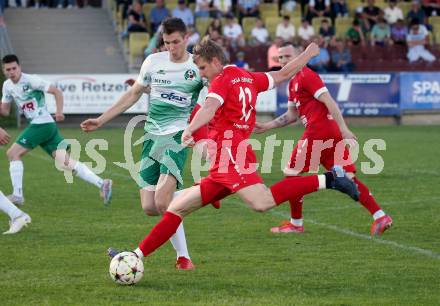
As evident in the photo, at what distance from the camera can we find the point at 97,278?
27.1ft

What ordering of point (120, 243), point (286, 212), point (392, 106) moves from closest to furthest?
1. point (120, 243)
2. point (286, 212)
3. point (392, 106)

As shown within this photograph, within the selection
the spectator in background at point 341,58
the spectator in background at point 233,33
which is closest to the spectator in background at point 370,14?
the spectator in background at point 341,58

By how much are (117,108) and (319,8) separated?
929 inches

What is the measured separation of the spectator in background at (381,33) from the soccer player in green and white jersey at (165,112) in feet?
73.6

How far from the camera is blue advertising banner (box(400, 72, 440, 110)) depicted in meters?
28.8

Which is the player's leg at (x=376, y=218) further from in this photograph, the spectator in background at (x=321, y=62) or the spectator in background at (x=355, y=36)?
the spectator in background at (x=355, y=36)

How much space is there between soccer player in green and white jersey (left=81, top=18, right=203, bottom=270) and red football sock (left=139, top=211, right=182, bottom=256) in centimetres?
91

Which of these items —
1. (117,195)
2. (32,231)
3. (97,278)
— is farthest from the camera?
(117,195)

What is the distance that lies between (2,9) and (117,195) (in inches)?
675

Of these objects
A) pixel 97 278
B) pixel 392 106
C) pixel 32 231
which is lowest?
pixel 392 106

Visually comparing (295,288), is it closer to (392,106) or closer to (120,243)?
(120,243)

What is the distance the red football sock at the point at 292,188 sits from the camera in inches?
327

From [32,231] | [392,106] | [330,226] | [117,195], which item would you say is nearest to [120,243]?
[32,231]

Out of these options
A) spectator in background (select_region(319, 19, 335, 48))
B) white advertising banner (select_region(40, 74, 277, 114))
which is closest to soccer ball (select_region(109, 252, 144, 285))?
white advertising banner (select_region(40, 74, 277, 114))
